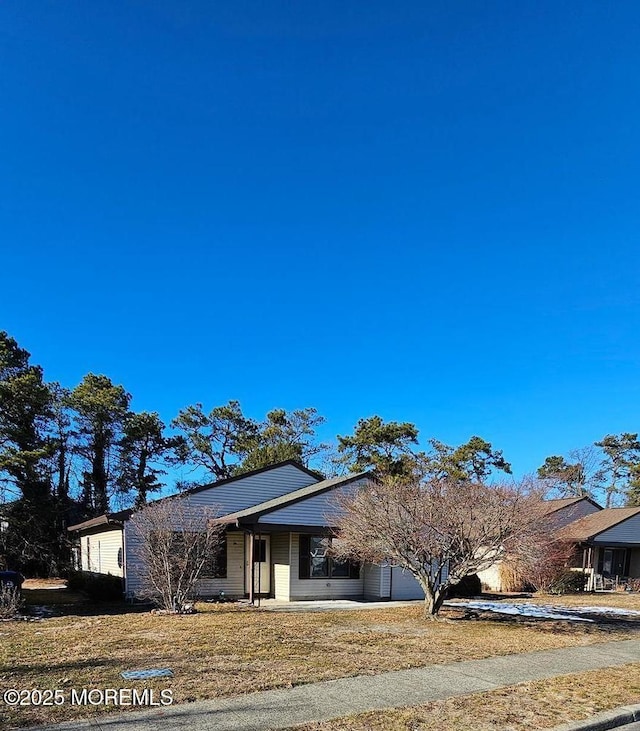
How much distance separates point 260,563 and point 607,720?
1410 cm

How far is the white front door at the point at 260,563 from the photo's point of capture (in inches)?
727

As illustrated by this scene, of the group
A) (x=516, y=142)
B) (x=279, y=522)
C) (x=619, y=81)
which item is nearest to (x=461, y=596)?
(x=279, y=522)

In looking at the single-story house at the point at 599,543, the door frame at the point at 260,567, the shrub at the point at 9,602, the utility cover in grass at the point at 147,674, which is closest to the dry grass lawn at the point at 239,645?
the utility cover in grass at the point at 147,674

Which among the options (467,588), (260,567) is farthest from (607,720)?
(467,588)

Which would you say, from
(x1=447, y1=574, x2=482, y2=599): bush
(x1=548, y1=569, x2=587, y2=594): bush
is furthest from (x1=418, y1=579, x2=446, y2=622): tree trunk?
(x1=548, y1=569, x2=587, y2=594): bush

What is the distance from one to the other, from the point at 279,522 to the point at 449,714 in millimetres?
11538

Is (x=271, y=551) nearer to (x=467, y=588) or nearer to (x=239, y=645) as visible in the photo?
(x=467, y=588)

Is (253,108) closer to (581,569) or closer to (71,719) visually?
(71,719)

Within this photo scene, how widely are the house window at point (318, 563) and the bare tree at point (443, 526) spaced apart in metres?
4.45

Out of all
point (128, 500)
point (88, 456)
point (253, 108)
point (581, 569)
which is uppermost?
point (253, 108)

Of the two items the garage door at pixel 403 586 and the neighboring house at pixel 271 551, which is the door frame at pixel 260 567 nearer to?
the neighboring house at pixel 271 551

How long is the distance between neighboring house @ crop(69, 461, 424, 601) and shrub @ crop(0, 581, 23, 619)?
361cm

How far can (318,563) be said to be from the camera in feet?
59.4

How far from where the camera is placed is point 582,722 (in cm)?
562
